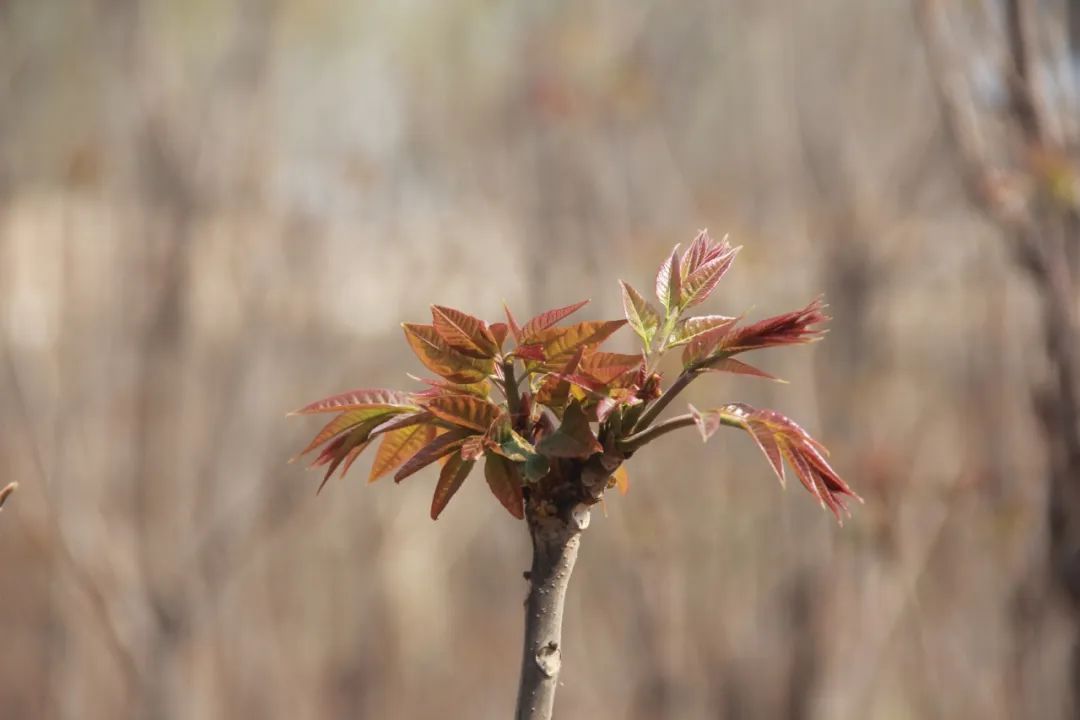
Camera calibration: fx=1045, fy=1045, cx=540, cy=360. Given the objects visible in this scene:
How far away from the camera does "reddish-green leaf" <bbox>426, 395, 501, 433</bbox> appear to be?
0.68 metres

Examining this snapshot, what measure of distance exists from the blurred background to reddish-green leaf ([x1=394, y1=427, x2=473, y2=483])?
3.13 m

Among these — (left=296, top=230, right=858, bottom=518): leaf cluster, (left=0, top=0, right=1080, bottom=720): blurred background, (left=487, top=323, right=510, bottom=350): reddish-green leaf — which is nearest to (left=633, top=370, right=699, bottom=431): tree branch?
(left=296, top=230, right=858, bottom=518): leaf cluster

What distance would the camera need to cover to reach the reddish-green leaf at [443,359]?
717mm

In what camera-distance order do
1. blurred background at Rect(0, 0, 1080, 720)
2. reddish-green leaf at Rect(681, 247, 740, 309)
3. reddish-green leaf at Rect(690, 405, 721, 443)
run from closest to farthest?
reddish-green leaf at Rect(690, 405, 721, 443) → reddish-green leaf at Rect(681, 247, 740, 309) → blurred background at Rect(0, 0, 1080, 720)

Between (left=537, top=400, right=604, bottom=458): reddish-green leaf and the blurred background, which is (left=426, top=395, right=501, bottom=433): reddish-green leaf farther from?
the blurred background

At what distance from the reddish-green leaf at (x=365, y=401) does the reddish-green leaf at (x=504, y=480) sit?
0.25 feet

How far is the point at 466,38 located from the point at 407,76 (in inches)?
16.1

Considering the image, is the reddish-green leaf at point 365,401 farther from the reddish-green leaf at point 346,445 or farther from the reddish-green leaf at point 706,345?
the reddish-green leaf at point 706,345

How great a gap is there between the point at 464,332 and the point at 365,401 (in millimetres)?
83

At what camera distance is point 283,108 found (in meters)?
4.87

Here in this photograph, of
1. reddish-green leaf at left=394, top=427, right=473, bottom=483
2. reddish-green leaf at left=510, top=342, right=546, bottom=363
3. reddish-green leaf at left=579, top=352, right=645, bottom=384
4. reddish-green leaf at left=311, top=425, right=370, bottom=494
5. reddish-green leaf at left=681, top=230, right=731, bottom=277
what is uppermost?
reddish-green leaf at left=681, top=230, right=731, bottom=277

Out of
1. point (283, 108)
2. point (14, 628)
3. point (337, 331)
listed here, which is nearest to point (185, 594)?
point (337, 331)

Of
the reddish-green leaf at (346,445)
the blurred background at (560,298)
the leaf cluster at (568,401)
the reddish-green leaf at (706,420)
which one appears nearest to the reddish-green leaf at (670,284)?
the leaf cluster at (568,401)

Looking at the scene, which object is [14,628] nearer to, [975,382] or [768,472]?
[768,472]
